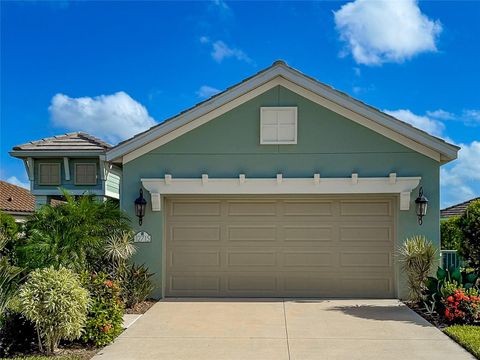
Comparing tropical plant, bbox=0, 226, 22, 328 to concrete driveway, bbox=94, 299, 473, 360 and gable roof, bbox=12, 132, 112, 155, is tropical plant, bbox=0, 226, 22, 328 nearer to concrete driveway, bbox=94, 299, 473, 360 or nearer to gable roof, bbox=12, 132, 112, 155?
concrete driveway, bbox=94, 299, 473, 360

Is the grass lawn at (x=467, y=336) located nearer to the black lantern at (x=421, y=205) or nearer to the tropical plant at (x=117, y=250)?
the black lantern at (x=421, y=205)

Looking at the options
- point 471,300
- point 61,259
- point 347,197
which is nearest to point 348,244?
point 347,197

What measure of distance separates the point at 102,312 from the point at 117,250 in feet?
9.69

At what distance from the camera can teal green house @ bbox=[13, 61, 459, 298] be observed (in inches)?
441

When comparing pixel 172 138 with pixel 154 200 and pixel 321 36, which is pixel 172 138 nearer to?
pixel 154 200

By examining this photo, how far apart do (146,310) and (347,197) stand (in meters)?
4.91

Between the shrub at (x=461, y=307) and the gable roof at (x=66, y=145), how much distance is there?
11430 millimetres

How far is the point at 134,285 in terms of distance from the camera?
33.7 feet

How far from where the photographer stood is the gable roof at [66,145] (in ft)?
55.1

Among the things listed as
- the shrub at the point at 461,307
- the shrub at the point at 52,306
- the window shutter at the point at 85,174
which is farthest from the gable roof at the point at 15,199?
the shrub at the point at 461,307

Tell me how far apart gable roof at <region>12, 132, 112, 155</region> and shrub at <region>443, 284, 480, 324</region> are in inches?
450

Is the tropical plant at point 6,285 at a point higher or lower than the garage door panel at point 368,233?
lower

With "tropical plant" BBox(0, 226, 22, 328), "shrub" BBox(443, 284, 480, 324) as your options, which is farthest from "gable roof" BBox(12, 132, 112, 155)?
"shrub" BBox(443, 284, 480, 324)

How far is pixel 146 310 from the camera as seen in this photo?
32.9 feet
